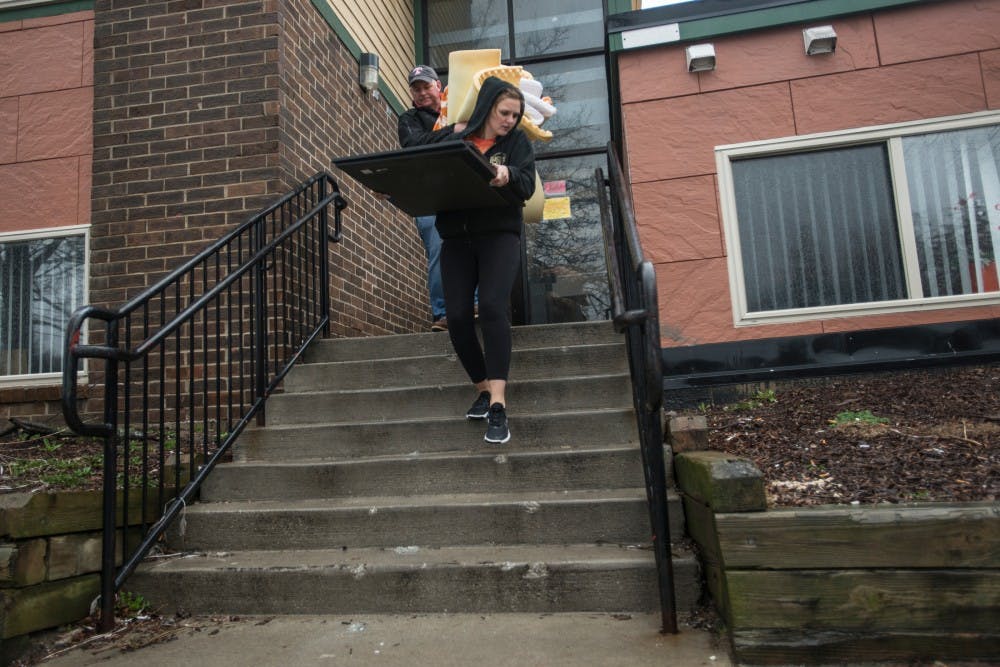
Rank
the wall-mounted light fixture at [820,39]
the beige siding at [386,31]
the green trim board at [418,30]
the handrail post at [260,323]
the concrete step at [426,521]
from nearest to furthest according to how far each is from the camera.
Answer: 1. the concrete step at [426,521]
2. the handrail post at [260,323]
3. the wall-mounted light fixture at [820,39]
4. the beige siding at [386,31]
5. the green trim board at [418,30]

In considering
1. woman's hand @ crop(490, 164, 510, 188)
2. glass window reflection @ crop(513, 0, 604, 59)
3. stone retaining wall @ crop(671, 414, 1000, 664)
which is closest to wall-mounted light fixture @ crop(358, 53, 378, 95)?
glass window reflection @ crop(513, 0, 604, 59)

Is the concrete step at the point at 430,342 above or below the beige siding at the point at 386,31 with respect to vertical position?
below

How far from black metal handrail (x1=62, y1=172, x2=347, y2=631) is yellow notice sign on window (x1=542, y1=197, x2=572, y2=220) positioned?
241cm

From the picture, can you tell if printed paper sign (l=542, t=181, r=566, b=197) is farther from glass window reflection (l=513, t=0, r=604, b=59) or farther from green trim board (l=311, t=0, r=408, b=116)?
green trim board (l=311, t=0, r=408, b=116)

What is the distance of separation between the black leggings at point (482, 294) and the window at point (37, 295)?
3025 mm

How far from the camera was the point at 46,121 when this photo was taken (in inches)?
191

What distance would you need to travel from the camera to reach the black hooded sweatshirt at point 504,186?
122 inches

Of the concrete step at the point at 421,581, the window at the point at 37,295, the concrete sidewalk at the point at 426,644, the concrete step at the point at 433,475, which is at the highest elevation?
the window at the point at 37,295

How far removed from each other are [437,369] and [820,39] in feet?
10.6

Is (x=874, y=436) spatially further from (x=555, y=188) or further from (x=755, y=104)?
(x=555, y=188)

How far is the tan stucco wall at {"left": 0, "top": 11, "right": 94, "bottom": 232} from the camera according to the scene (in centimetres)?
480

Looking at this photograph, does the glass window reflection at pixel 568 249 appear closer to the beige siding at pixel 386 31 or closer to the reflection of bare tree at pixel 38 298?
the beige siding at pixel 386 31

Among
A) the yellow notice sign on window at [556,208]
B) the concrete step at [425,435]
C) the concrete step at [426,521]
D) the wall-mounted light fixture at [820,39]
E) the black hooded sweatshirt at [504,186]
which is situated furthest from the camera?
the yellow notice sign on window at [556,208]

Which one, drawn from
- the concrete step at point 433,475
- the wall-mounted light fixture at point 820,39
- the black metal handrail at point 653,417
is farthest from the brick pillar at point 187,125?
the wall-mounted light fixture at point 820,39
